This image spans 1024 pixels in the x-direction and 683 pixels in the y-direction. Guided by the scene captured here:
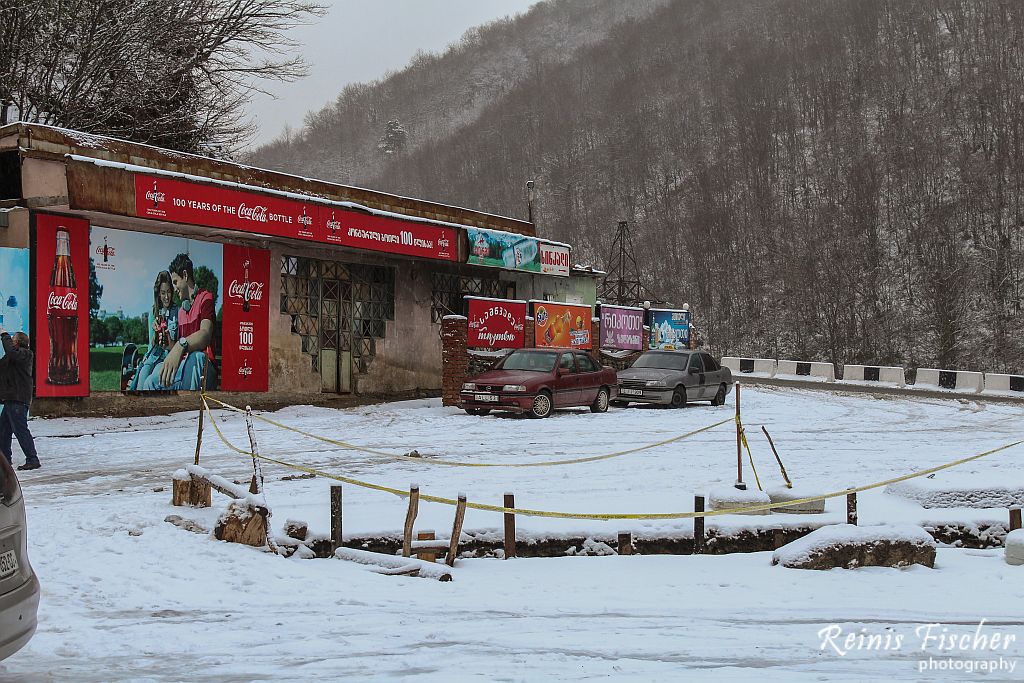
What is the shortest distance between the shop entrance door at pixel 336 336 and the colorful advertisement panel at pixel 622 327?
9.93 m

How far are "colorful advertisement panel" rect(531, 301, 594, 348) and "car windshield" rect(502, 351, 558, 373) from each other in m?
4.48

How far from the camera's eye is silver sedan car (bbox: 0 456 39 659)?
4.12m

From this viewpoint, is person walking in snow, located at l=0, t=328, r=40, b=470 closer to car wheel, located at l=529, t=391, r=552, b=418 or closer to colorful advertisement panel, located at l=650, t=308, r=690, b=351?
car wheel, located at l=529, t=391, r=552, b=418

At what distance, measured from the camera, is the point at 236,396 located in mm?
20250

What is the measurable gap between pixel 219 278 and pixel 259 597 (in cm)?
1460

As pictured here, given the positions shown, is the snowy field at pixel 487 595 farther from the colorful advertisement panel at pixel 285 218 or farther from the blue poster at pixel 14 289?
the colorful advertisement panel at pixel 285 218

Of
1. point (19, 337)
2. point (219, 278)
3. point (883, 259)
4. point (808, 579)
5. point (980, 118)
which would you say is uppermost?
point (980, 118)

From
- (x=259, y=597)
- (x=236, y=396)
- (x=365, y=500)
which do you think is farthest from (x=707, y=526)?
(x=236, y=396)

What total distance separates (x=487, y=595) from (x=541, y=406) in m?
13.1

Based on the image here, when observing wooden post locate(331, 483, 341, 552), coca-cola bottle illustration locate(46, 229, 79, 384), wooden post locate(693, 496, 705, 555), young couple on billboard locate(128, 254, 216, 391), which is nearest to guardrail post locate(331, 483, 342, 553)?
wooden post locate(331, 483, 341, 552)

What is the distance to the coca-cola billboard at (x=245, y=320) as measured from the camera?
20.2 metres

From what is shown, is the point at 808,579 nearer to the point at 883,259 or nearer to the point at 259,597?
the point at 259,597

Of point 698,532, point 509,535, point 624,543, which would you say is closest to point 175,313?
point 509,535

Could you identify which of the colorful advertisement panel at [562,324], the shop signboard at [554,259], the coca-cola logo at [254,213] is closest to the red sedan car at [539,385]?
the colorful advertisement panel at [562,324]
